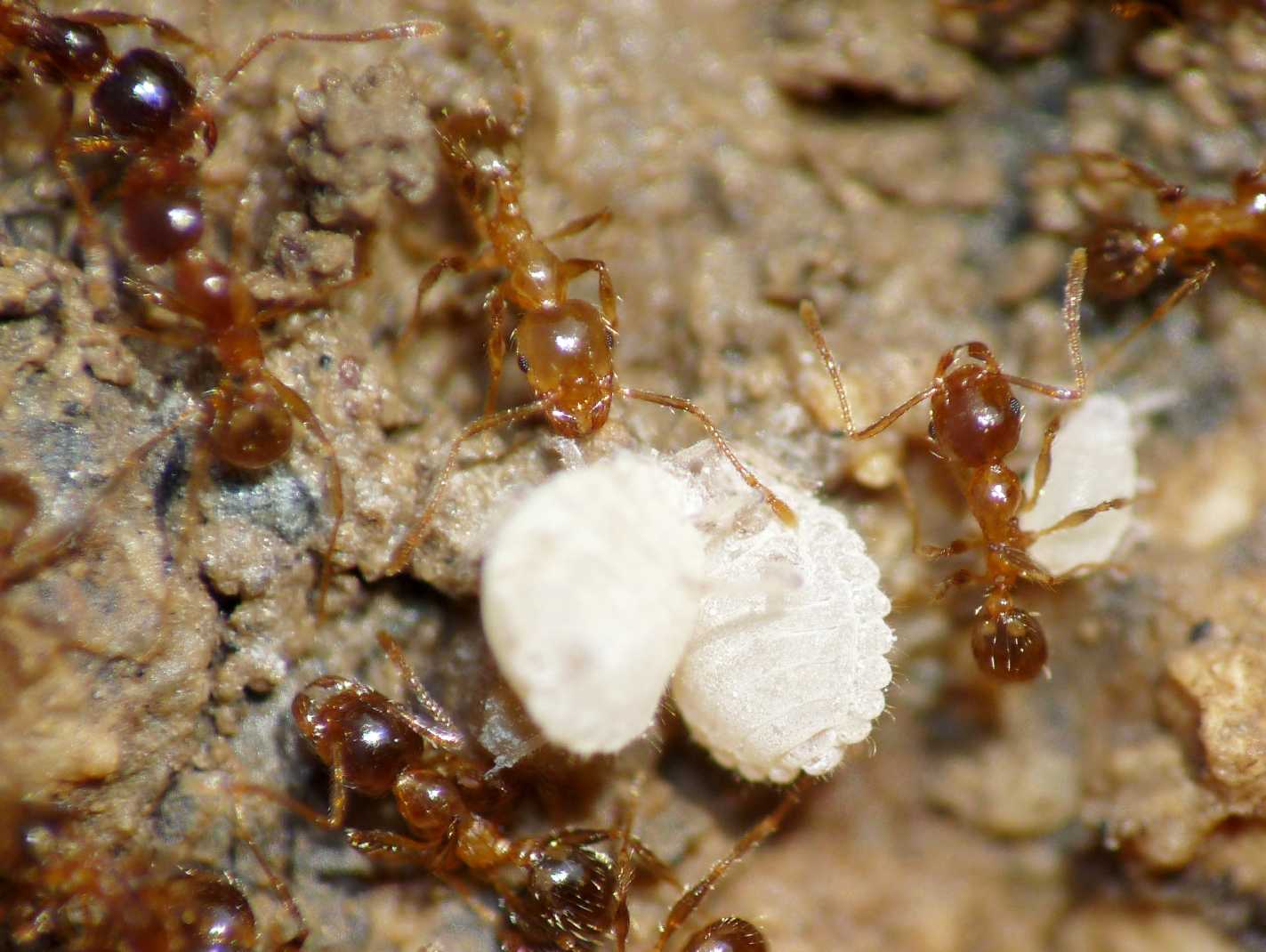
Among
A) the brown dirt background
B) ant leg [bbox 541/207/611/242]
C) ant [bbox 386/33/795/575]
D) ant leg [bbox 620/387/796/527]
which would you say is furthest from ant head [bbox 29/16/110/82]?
ant leg [bbox 620/387/796/527]

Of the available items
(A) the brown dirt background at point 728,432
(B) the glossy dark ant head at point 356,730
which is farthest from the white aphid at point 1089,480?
(B) the glossy dark ant head at point 356,730

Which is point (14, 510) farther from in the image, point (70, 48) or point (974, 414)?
point (974, 414)

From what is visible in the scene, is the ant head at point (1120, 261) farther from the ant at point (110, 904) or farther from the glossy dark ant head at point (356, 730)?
the ant at point (110, 904)

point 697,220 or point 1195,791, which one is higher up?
point 697,220

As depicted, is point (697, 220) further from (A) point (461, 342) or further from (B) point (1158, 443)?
(B) point (1158, 443)

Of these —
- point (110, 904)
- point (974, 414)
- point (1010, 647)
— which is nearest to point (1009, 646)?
point (1010, 647)

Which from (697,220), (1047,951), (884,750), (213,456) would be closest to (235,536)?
(213,456)
